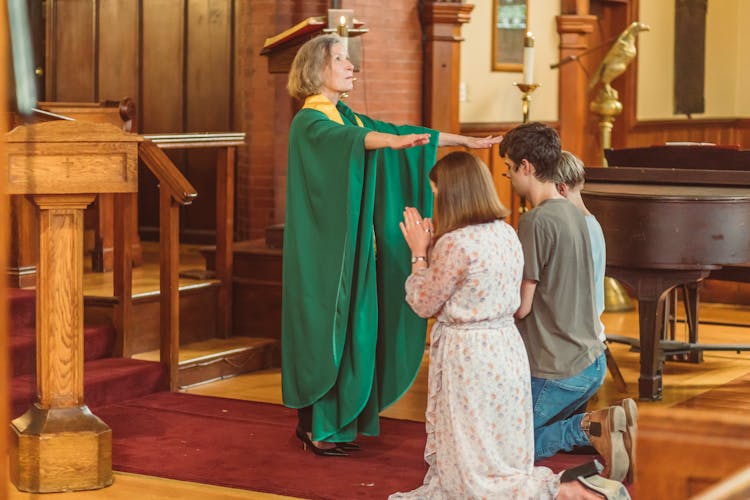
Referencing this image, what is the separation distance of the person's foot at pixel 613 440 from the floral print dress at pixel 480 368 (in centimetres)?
28

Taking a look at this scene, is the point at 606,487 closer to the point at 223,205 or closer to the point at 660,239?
the point at 660,239

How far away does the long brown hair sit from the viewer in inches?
163

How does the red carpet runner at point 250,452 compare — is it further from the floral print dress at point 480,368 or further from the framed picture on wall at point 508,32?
the framed picture on wall at point 508,32

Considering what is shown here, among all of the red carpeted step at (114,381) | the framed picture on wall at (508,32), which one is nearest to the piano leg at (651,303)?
the red carpeted step at (114,381)

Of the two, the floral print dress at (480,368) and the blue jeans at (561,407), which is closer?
the floral print dress at (480,368)

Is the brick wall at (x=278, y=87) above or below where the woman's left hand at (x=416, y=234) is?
above

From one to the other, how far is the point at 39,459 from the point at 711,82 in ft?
28.1

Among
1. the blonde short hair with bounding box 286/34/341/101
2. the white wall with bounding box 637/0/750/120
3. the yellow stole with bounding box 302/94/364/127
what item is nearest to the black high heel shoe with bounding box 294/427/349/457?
the yellow stole with bounding box 302/94/364/127

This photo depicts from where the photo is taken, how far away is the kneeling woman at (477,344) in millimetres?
4160

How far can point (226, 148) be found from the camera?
7.12m

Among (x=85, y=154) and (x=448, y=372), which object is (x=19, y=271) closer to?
(x=85, y=154)

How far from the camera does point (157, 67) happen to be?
9.25 m

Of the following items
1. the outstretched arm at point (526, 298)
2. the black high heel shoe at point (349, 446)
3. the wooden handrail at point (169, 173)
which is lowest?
the black high heel shoe at point (349, 446)

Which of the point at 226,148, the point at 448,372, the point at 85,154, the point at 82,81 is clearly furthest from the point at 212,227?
the point at 448,372
